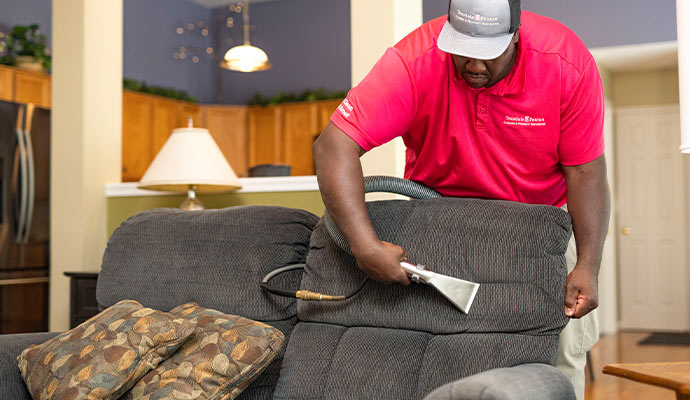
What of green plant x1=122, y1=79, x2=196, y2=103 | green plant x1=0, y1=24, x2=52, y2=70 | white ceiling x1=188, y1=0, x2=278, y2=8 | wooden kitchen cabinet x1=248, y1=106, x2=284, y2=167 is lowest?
wooden kitchen cabinet x1=248, y1=106, x2=284, y2=167

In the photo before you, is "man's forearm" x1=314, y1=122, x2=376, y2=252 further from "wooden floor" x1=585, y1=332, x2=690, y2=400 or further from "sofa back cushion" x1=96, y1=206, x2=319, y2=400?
"wooden floor" x1=585, y1=332, x2=690, y2=400

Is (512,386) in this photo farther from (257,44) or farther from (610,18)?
(257,44)

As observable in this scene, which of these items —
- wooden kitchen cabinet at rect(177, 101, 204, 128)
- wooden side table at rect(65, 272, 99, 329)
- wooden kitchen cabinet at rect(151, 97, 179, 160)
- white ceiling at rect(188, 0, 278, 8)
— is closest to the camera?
wooden side table at rect(65, 272, 99, 329)

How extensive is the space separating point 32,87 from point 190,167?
132 inches

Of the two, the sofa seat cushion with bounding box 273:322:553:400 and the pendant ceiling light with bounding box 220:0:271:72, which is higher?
the pendant ceiling light with bounding box 220:0:271:72

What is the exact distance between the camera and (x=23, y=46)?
6.11m

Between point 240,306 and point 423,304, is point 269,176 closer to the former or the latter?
point 240,306

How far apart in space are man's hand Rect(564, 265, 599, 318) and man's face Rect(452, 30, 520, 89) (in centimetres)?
49

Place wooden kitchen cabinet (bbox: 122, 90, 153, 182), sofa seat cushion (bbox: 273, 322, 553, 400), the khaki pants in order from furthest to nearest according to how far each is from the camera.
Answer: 1. wooden kitchen cabinet (bbox: 122, 90, 153, 182)
2. the khaki pants
3. sofa seat cushion (bbox: 273, 322, 553, 400)

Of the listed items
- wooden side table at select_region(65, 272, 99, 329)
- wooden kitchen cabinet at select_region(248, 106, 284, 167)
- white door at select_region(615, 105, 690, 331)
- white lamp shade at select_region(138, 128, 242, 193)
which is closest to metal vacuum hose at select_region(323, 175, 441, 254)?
white lamp shade at select_region(138, 128, 242, 193)

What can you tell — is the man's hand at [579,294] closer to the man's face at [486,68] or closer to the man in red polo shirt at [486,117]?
the man in red polo shirt at [486,117]

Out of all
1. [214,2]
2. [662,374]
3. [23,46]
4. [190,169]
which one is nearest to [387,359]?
[662,374]

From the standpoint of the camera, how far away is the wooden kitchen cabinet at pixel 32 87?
19.5ft

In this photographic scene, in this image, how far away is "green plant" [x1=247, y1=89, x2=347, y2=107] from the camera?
771cm
